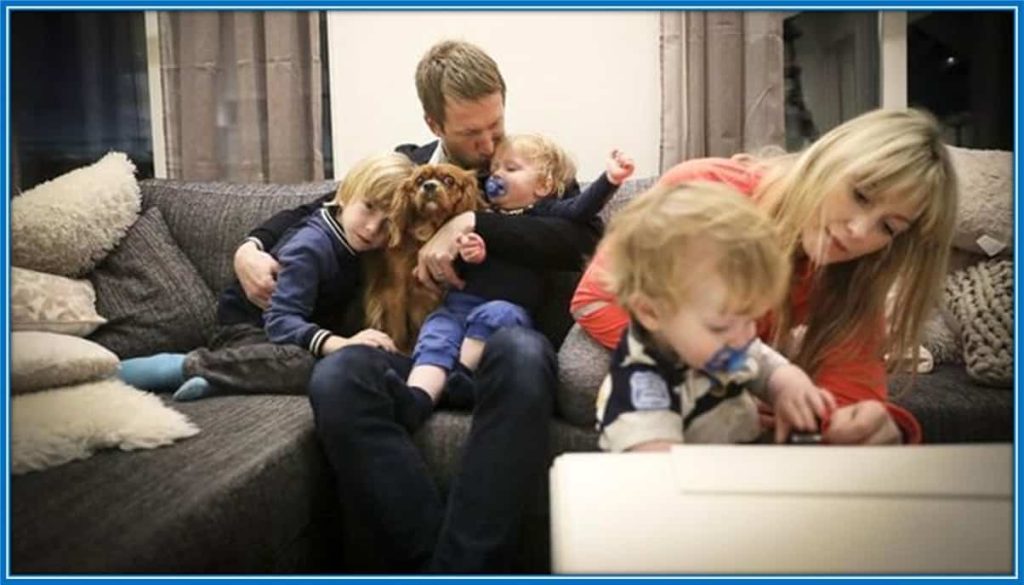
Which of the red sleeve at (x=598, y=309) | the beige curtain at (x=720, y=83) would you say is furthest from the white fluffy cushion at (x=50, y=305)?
the beige curtain at (x=720, y=83)

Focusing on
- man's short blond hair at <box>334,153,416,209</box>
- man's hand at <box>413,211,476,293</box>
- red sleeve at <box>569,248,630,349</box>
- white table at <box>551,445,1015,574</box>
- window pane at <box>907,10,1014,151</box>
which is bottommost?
white table at <box>551,445,1015,574</box>

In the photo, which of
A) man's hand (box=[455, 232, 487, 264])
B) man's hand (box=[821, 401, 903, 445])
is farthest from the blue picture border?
man's hand (box=[455, 232, 487, 264])

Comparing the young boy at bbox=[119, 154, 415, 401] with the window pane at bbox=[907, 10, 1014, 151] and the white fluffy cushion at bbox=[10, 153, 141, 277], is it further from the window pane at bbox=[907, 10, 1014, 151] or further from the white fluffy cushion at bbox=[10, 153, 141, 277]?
the window pane at bbox=[907, 10, 1014, 151]

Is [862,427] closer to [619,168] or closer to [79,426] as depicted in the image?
[619,168]

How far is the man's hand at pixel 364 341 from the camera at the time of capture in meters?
0.95

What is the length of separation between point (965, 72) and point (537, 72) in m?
0.39

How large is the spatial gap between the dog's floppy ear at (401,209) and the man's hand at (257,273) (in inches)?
6.1

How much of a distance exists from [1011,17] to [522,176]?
0.46 meters

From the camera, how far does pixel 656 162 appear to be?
92 centimetres

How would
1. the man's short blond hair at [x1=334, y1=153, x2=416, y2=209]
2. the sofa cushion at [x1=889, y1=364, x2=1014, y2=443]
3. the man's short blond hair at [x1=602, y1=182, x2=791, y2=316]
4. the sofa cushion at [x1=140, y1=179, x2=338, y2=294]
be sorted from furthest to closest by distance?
1. the sofa cushion at [x1=140, y1=179, x2=338, y2=294]
2. the man's short blond hair at [x1=334, y1=153, x2=416, y2=209]
3. the sofa cushion at [x1=889, y1=364, x2=1014, y2=443]
4. the man's short blond hair at [x1=602, y1=182, x2=791, y2=316]

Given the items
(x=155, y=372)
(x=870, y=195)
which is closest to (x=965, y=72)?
(x=870, y=195)

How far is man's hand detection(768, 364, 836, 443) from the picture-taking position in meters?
0.80

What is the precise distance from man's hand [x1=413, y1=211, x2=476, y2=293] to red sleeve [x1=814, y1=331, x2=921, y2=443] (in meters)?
0.36

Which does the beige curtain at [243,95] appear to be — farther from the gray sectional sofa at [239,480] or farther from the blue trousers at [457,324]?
the blue trousers at [457,324]
